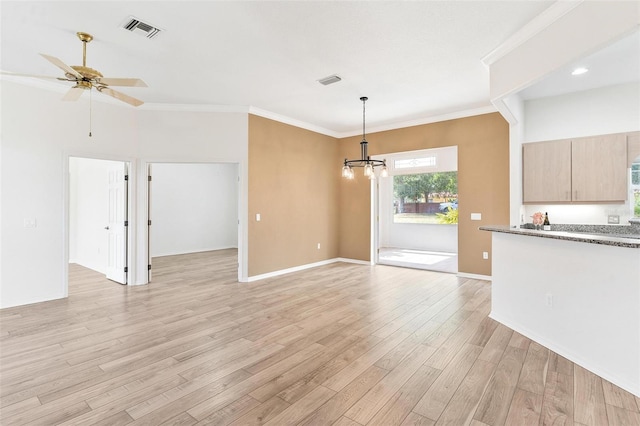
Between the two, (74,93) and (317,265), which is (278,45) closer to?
(74,93)

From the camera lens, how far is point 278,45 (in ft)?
11.6

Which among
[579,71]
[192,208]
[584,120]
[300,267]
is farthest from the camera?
[192,208]

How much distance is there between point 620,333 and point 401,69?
11.9 ft

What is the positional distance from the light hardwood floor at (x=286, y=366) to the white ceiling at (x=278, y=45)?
3.25 metres

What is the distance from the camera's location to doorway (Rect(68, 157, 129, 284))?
5.61 metres

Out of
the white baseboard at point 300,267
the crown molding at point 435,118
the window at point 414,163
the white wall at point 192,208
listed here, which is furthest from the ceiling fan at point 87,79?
the white wall at point 192,208

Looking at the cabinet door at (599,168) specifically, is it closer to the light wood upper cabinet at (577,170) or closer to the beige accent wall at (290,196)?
the light wood upper cabinet at (577,170)

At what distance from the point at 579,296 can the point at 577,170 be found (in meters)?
2.81

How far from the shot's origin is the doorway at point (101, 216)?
5.61 meters

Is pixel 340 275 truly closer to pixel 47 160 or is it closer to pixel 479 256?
pixel 479 256

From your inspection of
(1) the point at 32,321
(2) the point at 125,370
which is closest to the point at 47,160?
(1) the point at 32,321

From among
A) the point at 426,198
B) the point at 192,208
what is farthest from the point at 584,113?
the point at 192,208

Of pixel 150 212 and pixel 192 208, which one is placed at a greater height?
pixel 192 208

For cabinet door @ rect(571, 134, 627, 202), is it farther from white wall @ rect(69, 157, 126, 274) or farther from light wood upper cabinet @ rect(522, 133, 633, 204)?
white wall @ rect(69, 157, 126, 274)
